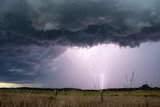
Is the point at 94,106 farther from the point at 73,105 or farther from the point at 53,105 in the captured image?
the point at 53,105

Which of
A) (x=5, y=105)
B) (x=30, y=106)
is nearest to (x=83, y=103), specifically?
(x=30, y=106)

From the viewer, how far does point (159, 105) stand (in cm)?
1190

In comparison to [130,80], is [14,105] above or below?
below

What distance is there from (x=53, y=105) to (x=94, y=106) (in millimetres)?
1679

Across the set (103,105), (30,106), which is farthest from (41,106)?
(103,105)

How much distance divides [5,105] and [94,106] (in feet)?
11.9

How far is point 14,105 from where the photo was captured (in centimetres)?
1087

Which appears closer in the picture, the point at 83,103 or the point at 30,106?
the point at 30,106

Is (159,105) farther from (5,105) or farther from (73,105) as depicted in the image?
(5,105)

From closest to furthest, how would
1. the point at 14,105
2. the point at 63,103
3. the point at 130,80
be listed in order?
the point at 14,105
the point at 63,103
the point at 130,80

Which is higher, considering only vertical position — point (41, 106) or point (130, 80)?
point (130, 80)

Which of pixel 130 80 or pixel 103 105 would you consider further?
pixel 130 80

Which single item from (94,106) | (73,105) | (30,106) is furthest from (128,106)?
(30,106)

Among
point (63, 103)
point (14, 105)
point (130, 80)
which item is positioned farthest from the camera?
point (130, 80)
